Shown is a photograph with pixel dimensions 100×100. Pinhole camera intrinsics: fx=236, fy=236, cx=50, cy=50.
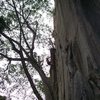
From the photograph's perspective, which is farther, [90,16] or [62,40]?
[62,40]

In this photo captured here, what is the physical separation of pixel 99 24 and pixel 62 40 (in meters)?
0.67

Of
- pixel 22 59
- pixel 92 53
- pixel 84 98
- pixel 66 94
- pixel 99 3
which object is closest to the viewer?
pixel 84 98

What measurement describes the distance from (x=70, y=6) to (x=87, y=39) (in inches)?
29.7

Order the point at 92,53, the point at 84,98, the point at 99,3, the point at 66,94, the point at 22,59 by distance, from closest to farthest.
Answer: the point at 84,98
the point at 92,53
the point at 66,94
the point at 99,3
the point at 22,59

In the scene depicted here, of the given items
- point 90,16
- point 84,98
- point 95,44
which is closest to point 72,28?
point 90,16

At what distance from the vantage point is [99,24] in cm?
285

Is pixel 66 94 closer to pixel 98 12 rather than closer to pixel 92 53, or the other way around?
pixel 92 53

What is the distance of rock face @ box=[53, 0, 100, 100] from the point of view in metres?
2.41

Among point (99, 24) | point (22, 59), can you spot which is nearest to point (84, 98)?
point (99, 24)

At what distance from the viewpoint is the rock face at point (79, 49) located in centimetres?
241

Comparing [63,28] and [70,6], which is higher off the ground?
[70,6]

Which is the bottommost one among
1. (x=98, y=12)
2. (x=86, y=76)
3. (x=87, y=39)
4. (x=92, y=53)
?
(x=86, y=76)

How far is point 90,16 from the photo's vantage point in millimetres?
2953

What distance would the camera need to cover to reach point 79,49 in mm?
2748
